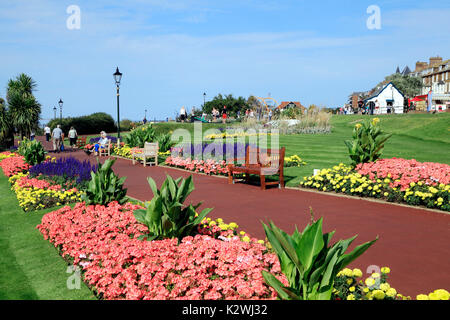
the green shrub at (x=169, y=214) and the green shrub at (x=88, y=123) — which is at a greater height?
the green shrub at (x=88, y=123)

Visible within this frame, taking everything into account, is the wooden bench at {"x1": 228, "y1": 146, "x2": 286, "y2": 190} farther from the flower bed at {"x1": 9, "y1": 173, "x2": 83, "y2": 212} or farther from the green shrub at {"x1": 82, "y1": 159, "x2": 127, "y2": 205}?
the flower bed at {"x1": 9, "y1": 173, "x2": 83, "y2": 212}

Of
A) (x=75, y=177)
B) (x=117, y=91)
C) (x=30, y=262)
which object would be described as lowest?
(x=30, y=262)

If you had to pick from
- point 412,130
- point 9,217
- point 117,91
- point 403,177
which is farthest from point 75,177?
point 412,130

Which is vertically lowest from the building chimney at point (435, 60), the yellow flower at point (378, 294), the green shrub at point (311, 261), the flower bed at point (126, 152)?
the yellow flower at point (378, 294)

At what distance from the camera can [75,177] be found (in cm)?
965

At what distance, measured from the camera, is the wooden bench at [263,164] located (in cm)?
930

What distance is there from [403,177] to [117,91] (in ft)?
53.7

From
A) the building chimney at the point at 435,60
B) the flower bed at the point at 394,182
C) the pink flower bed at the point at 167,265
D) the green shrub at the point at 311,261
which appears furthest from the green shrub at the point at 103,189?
the building chimney at the point at 435,60

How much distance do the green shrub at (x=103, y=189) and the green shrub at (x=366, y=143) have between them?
578 cm

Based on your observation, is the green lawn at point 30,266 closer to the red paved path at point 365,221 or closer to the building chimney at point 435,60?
the red paved path at point 365,221

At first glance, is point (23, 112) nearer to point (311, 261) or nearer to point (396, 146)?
point (396, 146)

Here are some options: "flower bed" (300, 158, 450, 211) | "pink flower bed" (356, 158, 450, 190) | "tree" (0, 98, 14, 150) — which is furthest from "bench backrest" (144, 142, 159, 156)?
"tree" (0, 98, 14, 150)
